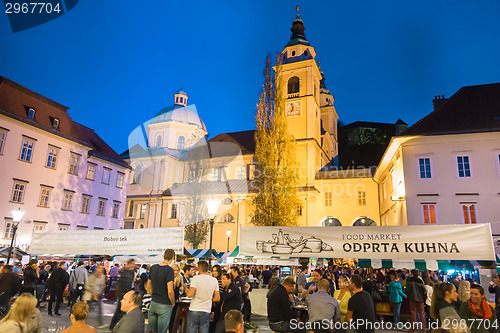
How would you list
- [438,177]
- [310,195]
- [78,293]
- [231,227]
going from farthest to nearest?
[231,227]
[310,195]
[438,177]
[78,293]

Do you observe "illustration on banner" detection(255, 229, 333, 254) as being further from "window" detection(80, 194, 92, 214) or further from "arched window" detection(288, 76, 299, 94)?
"arched window" detection(288, 76, 299, 94)

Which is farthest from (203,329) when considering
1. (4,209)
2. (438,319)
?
(4,209)

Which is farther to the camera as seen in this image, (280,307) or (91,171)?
(91,171)

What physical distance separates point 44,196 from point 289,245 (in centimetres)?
2729

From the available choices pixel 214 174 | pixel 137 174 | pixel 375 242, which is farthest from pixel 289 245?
pixel 137 174

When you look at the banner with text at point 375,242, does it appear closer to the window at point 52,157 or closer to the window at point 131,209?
the window at point 52,157

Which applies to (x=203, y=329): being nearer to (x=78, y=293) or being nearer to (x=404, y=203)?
(x=78, y=293)

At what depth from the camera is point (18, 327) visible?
455cm

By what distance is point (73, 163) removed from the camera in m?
34.2

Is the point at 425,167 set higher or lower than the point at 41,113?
lower

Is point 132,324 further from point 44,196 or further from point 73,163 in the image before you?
point 73,163

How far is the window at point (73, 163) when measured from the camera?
33812 millimetres

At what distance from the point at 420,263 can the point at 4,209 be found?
2971 centimetres

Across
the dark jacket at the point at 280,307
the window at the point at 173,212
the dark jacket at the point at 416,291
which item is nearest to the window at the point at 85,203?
the window at the point at 173,212
